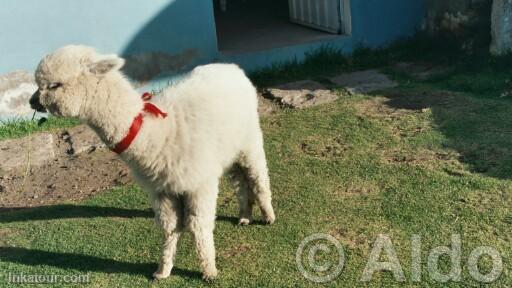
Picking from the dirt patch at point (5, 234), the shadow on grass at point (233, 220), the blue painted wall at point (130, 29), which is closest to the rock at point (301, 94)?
the blue painted wall at point (130, 29)

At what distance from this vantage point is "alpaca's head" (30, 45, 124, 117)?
3359 mm

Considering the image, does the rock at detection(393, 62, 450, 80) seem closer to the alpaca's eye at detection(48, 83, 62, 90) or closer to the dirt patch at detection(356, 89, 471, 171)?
the dirt patch at detection(356, 89, 471, 171)

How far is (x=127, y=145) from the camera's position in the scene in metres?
3.48

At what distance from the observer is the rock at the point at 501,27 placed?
701 centimetres

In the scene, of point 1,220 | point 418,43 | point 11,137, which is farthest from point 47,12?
point 418,43

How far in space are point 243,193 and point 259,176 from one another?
0.23 meters

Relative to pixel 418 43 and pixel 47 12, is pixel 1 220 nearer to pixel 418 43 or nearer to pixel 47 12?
pixel 47 12

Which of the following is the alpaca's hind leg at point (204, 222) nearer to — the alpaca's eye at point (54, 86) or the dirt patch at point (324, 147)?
the alpaca's eye at point (54, 86)

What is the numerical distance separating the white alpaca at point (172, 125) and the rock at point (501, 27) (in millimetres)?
4188

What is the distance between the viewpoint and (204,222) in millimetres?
3752

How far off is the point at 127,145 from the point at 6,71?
3.93 metres

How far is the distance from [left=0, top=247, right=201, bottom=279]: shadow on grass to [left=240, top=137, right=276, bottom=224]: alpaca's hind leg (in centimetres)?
76

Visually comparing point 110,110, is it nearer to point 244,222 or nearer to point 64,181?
point 244,222

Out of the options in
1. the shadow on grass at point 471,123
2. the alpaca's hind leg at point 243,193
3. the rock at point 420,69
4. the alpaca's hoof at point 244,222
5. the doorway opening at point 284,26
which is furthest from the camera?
the doorway opening at point 284,26
